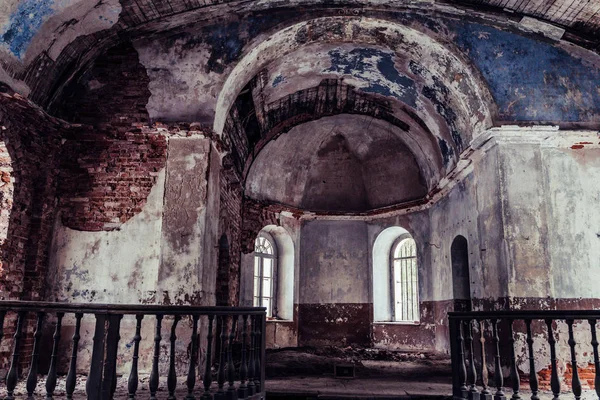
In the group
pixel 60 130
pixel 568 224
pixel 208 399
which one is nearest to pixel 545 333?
pixel 568 224

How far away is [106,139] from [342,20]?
4.53 metres

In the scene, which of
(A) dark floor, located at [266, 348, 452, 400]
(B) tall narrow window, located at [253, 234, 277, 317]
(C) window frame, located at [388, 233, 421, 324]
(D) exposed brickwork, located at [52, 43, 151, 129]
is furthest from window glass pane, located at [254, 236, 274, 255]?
(D) exposed brickwork, located at [52, 43, 151, 129]

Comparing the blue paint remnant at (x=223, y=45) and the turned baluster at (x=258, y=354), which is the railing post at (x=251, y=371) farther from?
the blue paint remnant at (x=223, y=45)

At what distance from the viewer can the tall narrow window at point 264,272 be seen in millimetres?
13821

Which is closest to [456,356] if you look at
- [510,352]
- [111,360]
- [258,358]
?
[510,352]

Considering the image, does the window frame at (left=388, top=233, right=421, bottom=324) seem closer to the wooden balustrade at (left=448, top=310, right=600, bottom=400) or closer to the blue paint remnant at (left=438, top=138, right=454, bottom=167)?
the blue paint remnant at (left=438, top=138, right=454, bottom=167)

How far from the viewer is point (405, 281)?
46.9 feet

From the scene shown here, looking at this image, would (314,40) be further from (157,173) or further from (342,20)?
(157,173)

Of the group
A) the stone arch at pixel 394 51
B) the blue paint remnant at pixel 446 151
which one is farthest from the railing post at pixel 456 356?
the blue paint remnant at pixel 446 151

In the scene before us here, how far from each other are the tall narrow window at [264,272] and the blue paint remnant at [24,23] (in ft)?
26.9

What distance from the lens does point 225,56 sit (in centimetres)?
812

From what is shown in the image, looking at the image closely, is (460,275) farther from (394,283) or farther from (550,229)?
(550,229)

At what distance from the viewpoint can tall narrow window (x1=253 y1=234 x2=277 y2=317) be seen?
1382 cm

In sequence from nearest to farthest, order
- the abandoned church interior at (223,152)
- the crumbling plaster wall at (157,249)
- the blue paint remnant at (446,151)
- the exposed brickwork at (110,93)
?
the abandoned church interior at (223,152) → the crumbling plaster wall at (157,249) → the exposed brickwork at (110,93) → the blue paint remnant at (446,151)
